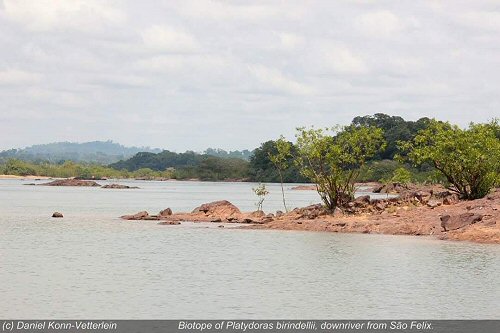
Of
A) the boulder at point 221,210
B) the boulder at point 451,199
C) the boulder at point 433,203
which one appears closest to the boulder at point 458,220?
the boulder at point 433,203

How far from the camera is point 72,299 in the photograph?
26344mm

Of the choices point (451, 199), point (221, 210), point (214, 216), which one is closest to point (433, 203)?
point (451, 199)

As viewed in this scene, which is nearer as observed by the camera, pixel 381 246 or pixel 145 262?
pixel 145 262

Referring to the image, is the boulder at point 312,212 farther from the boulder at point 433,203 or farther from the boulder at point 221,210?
the boulder at point 433,203

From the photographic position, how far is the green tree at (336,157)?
53.3 metres

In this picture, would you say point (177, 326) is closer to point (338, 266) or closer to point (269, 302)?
point (269, 302)

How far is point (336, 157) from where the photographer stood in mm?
53188

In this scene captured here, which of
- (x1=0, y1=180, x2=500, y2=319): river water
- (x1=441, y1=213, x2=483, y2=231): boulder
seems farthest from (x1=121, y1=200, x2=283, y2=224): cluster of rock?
(x1=441, y1=213, x2=483, y2=231): boulder

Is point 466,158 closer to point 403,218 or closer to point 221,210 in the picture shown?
point 403,218

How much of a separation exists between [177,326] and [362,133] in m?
33.3

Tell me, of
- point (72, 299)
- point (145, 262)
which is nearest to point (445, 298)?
point (72, 299)

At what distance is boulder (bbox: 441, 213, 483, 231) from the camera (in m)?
44.8

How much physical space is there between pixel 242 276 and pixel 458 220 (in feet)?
56.2

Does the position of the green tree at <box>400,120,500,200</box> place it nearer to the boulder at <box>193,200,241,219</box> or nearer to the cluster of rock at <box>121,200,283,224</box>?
the cluster of rock at <box>121,200,283,224</box>
